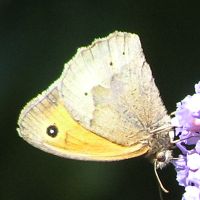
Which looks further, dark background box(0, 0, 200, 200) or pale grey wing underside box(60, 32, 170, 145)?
dark background box(0, 0, 200, 200)

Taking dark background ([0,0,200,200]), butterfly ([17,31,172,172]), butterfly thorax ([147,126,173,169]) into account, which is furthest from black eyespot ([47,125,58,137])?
dark background ([0,0,200,200])

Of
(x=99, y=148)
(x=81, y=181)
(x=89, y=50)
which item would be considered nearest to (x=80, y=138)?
(x=99, y=148)

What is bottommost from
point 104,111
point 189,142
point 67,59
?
point 189,142

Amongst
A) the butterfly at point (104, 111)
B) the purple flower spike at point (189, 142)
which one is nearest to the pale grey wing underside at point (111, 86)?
the butterfly at point (104, 111)

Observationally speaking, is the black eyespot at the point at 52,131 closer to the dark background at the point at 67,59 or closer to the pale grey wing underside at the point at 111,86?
the pale grey wing underside at the point at 111,86

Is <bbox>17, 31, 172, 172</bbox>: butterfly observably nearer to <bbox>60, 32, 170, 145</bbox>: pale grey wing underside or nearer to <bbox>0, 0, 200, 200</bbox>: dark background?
<bbox>60, 32, 170, 145</bbox>: pale grey wing underside

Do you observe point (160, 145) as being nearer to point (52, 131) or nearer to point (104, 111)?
point (104, 111)

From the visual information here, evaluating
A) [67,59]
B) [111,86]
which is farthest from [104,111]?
[67,59]
